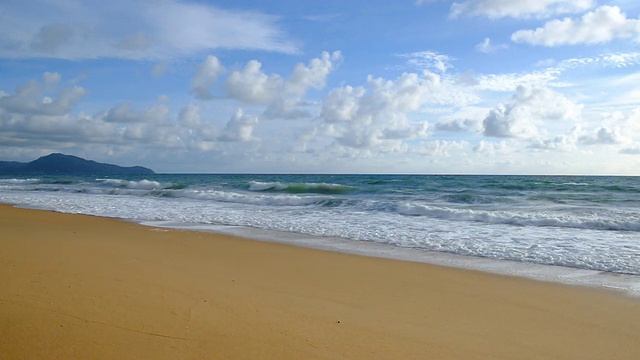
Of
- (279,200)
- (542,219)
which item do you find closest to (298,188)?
(279,200)

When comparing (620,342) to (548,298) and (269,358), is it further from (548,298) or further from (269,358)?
(269,358)

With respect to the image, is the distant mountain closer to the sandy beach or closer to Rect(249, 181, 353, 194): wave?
Rect(249, 181, 353, 194): wave

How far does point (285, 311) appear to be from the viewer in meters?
4.30

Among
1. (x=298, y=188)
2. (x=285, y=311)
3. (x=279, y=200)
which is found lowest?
(x=285, y=311)

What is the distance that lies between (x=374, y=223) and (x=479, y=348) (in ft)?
30.7

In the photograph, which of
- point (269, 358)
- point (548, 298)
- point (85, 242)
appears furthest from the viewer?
point (85, 242)

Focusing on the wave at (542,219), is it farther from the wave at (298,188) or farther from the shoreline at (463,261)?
the wave at (298,188)

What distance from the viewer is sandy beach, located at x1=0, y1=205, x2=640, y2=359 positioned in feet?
10.8

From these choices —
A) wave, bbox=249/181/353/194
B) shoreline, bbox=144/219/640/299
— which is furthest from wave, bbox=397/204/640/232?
wave, bbox=249/181/353/194

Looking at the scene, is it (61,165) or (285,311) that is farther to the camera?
(61,165)

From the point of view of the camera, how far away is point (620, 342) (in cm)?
392

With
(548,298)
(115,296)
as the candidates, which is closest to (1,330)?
(115,296)

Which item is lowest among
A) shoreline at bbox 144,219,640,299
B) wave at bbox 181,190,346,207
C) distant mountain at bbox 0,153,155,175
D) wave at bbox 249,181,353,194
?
shoreline at bbox 144,219,640,299

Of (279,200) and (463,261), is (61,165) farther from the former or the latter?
(463,261)
